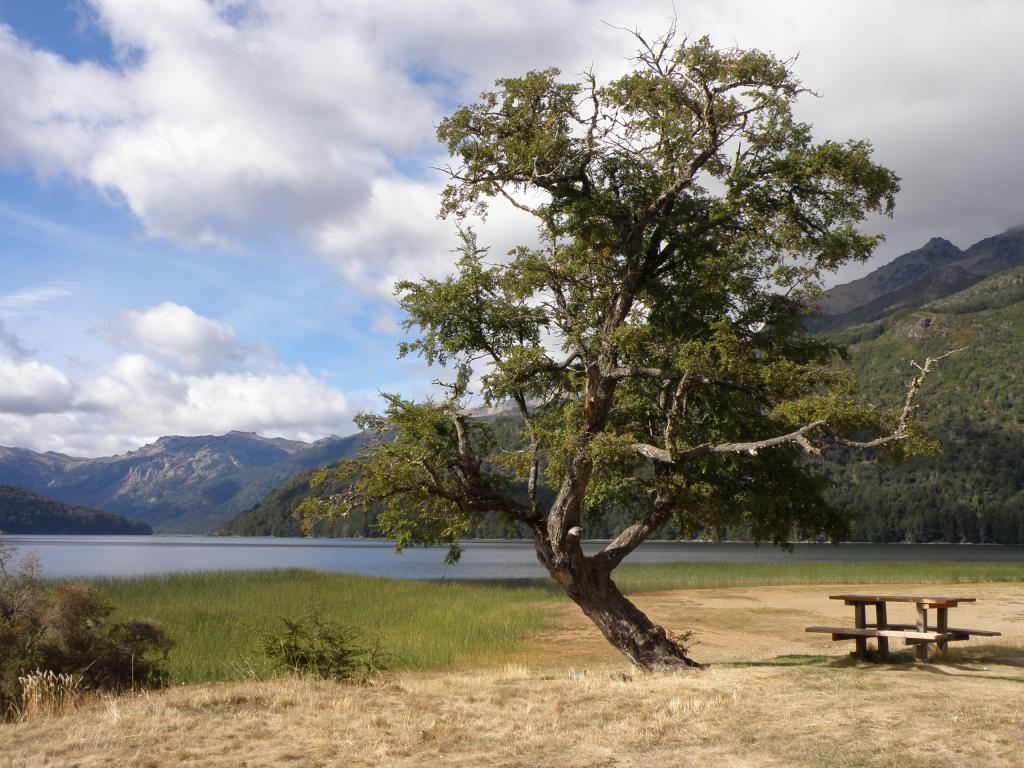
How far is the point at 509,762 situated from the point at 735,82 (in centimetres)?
1080

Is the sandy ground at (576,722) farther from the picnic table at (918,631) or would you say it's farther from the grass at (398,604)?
the grass at (398,604)

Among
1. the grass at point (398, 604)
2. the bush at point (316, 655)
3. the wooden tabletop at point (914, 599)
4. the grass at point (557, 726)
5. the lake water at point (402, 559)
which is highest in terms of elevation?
the wooden tabletop at point (914, 599)

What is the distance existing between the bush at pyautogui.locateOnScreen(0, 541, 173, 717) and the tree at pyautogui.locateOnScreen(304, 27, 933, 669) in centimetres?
350

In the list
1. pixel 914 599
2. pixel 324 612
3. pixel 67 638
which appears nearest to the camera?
pixel 67 638

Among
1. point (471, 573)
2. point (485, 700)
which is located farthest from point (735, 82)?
point (471, 573)

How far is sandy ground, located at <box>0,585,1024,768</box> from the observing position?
712 cm

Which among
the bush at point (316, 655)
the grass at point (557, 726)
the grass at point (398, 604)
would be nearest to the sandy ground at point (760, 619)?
the grass at point (398, 604)

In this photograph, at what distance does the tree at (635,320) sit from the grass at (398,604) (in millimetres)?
4859

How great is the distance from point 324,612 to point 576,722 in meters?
18.7

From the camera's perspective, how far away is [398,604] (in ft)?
95.7

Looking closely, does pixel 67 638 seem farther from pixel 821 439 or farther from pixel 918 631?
Result: pixel 918 631

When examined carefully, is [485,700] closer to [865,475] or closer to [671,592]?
[671,592]

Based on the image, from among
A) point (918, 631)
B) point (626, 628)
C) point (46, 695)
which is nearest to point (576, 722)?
point (626, 628)

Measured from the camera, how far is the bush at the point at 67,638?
36.6 ft
